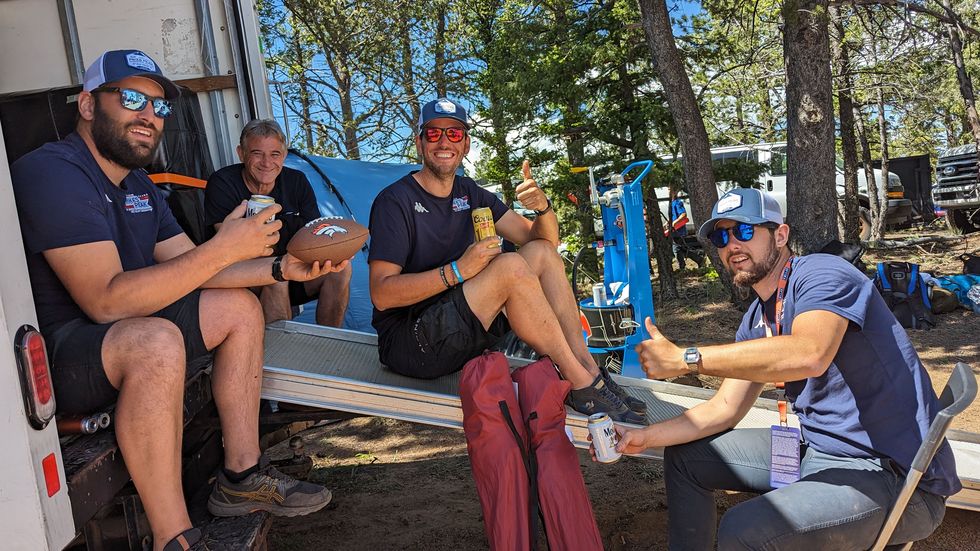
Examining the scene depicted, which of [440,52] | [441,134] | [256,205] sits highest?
[440,52]

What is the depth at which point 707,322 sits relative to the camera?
A: 829cm

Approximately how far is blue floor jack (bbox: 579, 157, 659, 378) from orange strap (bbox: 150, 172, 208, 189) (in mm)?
2580

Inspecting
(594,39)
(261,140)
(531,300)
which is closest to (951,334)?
(594,39)

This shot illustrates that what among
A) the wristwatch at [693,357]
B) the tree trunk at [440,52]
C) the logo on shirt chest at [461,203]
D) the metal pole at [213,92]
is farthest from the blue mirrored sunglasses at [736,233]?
the tree trunk at [440,52]

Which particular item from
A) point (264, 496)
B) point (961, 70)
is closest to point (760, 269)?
point (264, 496)

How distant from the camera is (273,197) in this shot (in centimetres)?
425

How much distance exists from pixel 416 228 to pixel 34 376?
1893mm

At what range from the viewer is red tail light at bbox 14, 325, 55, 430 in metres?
1.93

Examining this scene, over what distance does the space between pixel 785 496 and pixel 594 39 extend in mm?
7410

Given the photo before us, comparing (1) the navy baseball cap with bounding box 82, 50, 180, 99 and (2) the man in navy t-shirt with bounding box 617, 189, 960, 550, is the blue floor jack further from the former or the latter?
(1) the navy baseball cap with bounding box 82, 50, 180, 99

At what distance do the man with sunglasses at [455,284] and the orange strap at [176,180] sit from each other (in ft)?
4.47

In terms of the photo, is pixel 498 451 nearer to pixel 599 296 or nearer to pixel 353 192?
pixel 599 296

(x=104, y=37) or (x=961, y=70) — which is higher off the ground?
(x=104, y=37)

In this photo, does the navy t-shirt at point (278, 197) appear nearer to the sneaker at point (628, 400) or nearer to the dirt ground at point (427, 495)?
the dirt ground at point (427, 495)
